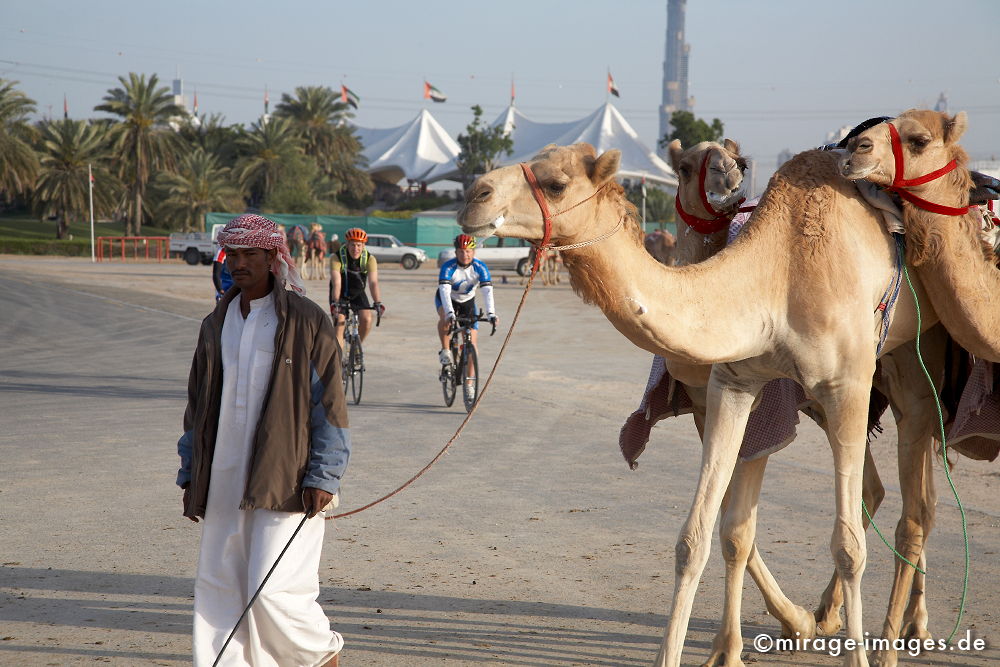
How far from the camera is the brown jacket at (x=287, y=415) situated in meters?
4.43

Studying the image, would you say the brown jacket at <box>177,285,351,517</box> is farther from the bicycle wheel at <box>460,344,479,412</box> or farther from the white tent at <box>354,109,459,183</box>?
the white tent at <box>354,109,459,183</box>

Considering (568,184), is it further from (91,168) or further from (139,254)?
(91,168)

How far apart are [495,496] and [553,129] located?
8778 cm

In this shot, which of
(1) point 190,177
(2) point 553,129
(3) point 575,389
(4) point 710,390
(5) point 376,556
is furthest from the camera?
(2) point 553,129

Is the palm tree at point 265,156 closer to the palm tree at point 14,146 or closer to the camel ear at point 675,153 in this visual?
the palm tree at point 14,146

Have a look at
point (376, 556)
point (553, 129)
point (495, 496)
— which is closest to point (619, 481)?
point (495, 496)

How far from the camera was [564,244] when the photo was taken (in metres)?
4.14

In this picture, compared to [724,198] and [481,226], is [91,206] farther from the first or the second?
[481,226]

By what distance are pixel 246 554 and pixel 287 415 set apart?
0.66 meters

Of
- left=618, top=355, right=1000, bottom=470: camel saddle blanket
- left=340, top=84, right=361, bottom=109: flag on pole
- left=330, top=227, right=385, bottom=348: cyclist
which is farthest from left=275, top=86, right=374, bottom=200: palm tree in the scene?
left=618, top=355, right=1000, bottom=470: camel saddle blanket

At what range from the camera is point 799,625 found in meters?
5.54

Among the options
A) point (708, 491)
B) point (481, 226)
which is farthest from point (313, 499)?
point (708, 491)

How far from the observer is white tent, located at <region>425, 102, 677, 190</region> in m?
77.8

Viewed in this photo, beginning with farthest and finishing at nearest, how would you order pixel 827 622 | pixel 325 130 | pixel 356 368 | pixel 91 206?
pixel 325 130, pixel 91 206, pixel 356 368, pixel 827 622
